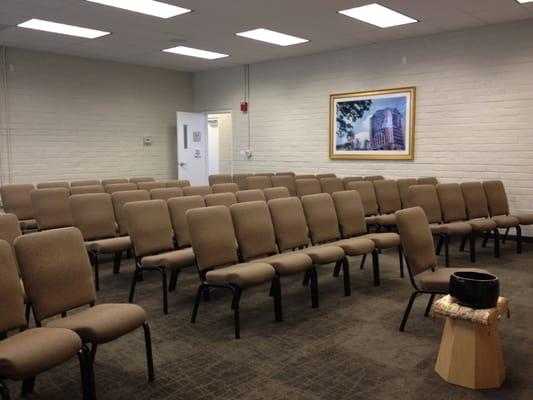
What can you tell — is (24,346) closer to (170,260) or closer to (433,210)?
(170,260)

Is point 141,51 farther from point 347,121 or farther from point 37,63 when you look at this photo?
point 347,121

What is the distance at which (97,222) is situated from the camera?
15.9ft

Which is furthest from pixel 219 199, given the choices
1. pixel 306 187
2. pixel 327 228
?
pixel 306 187

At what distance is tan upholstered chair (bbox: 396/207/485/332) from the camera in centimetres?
335

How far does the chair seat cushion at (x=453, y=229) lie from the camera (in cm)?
550

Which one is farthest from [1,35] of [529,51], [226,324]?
[529,51]

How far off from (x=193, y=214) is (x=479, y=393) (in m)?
2.27

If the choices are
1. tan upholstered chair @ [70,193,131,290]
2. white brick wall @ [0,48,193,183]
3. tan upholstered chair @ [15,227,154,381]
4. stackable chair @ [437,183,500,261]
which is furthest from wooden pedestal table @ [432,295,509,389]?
white brick wall @ [0,48,193,183]

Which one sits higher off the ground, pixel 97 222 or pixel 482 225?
pixel 97 222

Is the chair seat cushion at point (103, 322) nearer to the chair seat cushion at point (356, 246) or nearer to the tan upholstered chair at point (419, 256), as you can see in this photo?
the tan upholstered chair at point (419, 256)

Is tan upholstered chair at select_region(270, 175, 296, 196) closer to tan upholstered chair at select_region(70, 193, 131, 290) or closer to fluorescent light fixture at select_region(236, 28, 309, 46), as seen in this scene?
fluorescent light fixture at select_region(236, 28, 309, 46)

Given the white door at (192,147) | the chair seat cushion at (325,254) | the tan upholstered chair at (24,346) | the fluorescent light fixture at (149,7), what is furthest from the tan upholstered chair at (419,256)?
the white door at (192,147)

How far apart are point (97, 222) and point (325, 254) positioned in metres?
2.37

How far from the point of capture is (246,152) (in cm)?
1041
